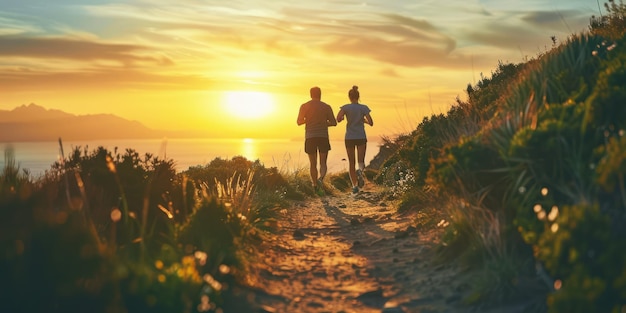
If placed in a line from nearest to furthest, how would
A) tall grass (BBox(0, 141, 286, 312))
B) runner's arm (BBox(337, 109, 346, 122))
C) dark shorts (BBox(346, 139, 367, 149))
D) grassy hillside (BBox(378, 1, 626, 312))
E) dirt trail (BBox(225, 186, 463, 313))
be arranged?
grassy hillside (BBox(378, 1, 626, 312)) → tall grass (BBox(0, 141, 286, 312)) → dirt trail (BBox(225, 186, 463, 313)) → runner's arm (BBox(337, 109, 346, 122)) → dark shorts (BBox(346, 139, 367, 149))

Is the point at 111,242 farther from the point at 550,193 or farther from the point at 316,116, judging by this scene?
the point at 316,116

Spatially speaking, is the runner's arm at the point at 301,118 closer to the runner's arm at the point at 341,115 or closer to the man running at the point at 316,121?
the man running at the point at 316,121

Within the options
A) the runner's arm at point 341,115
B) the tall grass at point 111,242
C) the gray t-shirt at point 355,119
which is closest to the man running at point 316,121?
the runner's arm at point 341,115

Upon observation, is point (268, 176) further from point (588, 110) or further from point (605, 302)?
point (605, 302)

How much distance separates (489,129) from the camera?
883cm

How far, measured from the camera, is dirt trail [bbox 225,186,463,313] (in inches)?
293

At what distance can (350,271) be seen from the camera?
8.84 meters

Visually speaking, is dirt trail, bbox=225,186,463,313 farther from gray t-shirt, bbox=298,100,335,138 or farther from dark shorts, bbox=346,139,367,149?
dark shorts, bbox=346,139,367,149

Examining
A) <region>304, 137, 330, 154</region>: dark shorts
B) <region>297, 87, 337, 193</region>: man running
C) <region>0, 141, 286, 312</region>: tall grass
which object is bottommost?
<region>0, 141, 286, 312</region>: tall grass

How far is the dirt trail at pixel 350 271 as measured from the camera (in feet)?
24.4

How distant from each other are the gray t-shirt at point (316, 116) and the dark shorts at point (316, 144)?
118mm

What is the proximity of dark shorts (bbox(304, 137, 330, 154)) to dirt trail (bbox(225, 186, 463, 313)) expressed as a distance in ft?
14.9

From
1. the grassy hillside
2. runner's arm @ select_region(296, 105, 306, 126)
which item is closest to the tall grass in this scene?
the grassy hillside

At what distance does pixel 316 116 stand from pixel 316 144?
753 millimetres
